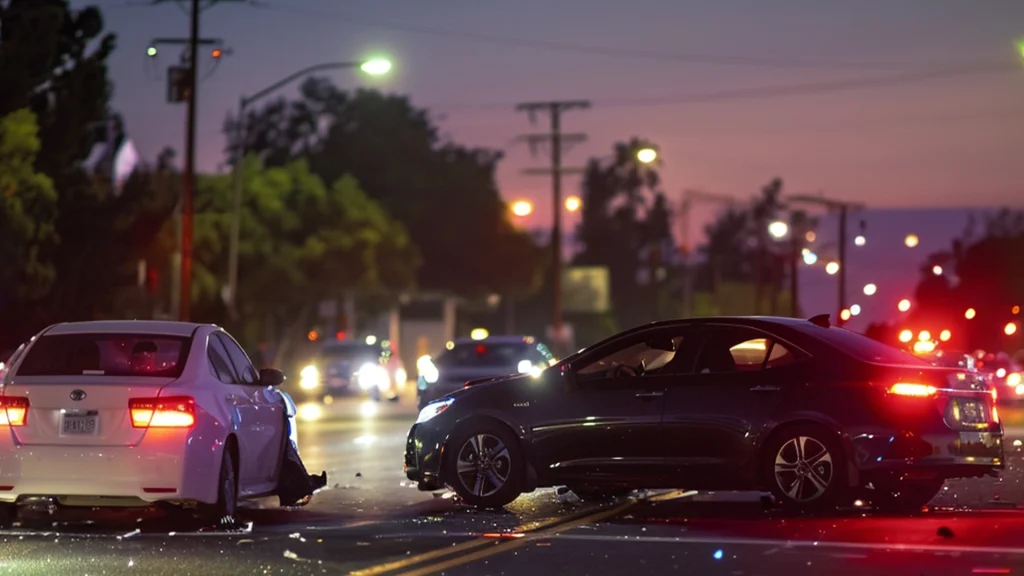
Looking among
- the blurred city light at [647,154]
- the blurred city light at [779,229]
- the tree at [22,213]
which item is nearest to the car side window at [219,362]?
the tree at [22,213]

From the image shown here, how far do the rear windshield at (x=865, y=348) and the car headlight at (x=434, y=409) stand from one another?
9.86ft

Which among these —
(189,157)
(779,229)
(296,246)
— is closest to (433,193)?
(296,246)

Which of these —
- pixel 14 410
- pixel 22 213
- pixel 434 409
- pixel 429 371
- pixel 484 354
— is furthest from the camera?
pixel 22 213

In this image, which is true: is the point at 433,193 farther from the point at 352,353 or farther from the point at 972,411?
the point at 972,411

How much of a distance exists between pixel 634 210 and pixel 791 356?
452ft

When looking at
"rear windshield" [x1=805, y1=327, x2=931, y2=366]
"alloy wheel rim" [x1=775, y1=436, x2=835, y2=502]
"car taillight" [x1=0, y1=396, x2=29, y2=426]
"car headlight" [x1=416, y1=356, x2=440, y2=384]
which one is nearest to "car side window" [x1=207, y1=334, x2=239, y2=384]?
"car taillight" [x1=0, y1=396, x2=29, y2=426]

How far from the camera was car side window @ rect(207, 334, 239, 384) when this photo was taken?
13367 mm

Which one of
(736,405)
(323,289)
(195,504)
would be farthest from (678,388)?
(323,289)

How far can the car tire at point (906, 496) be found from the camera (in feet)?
44.4

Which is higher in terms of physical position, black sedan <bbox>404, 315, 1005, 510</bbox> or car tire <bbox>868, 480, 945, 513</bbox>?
black sedan <bbox>404, 315, 1005, 510</bbox>

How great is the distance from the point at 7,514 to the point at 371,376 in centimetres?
3430

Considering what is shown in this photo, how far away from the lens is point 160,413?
12406mm

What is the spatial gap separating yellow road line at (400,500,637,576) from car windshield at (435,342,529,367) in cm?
1073

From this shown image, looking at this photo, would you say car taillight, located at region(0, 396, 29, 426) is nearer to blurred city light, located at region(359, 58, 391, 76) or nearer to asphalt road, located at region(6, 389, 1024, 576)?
asphalt road, located at region(6, 389, 1024, 576)
